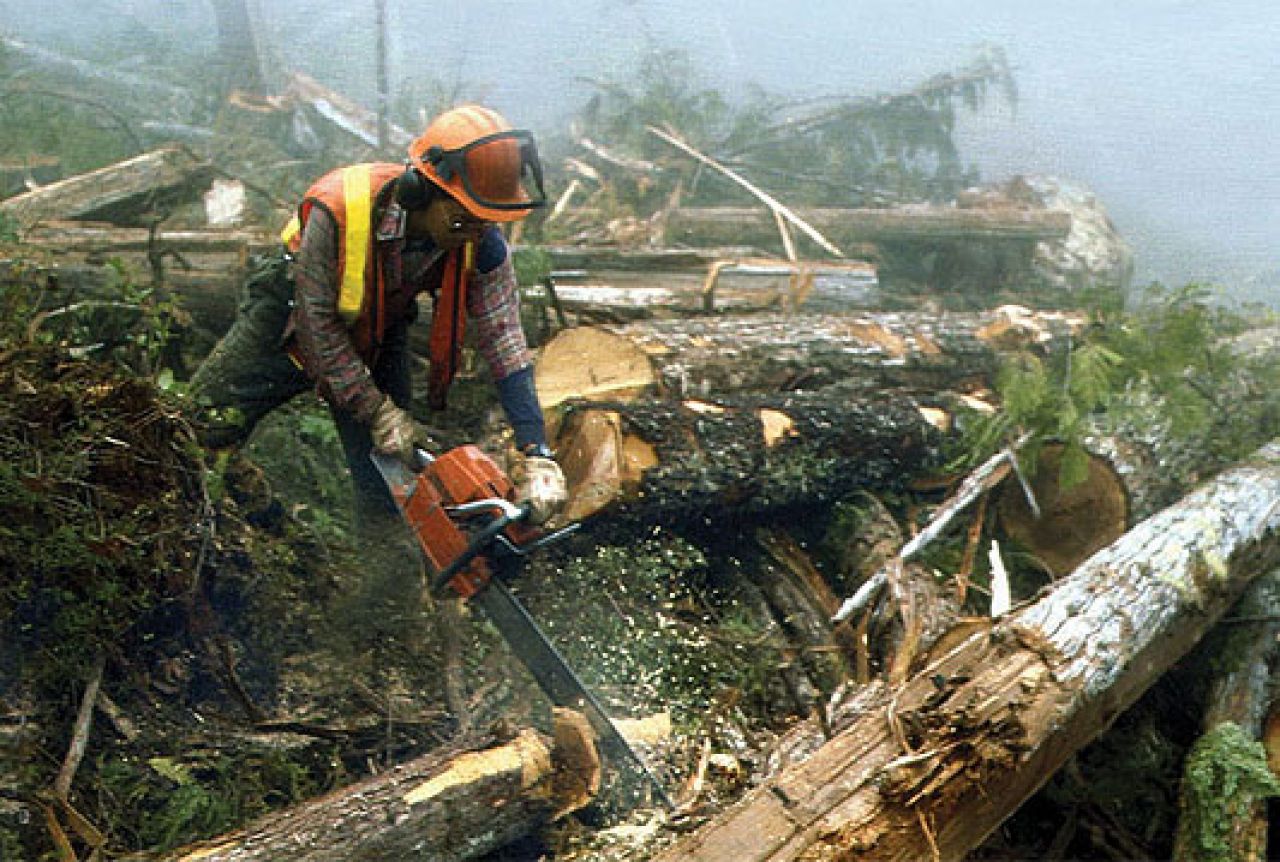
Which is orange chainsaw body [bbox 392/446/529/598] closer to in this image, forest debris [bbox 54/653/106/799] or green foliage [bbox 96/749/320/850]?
green foliage [bbox 96/749/320/850]

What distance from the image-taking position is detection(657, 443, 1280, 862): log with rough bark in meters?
2.35

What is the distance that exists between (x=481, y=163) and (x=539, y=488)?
2.92 ft

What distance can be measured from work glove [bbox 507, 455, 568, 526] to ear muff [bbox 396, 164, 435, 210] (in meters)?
0.79

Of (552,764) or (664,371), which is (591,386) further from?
(552,764)

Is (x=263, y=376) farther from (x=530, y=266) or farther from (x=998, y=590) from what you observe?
(x=998, y=590)

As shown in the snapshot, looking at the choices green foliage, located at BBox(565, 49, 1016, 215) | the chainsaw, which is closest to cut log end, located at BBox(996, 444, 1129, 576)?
the chainsaw

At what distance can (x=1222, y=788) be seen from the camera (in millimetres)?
3129

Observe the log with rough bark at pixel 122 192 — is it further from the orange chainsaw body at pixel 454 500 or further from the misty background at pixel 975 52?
the orange chainsaw body at pixel 454 500

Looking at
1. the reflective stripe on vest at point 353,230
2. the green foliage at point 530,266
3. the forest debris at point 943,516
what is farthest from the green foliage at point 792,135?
the reflective stripe on vest at point 353,230

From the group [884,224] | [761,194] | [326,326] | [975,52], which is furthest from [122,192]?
[975,52]

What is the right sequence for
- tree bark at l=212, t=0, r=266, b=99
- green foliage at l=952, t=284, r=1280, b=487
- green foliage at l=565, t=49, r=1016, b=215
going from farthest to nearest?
green foliage at l=565, t=49, r=1016, b=215, tree bark at l=212, t=0, r=266, b=99, green foliage at l=952, t=284, r=1280, b=487

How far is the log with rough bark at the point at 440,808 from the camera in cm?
243

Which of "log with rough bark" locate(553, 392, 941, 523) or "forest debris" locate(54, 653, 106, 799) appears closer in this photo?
"forest debris" locate(54, 653, 106, 799)

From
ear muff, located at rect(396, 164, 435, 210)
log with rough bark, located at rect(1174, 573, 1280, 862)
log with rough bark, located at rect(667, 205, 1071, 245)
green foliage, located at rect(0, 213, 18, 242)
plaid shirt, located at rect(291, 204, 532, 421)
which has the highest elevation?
ear muff, located at rect(396, 164, 435, 210)
